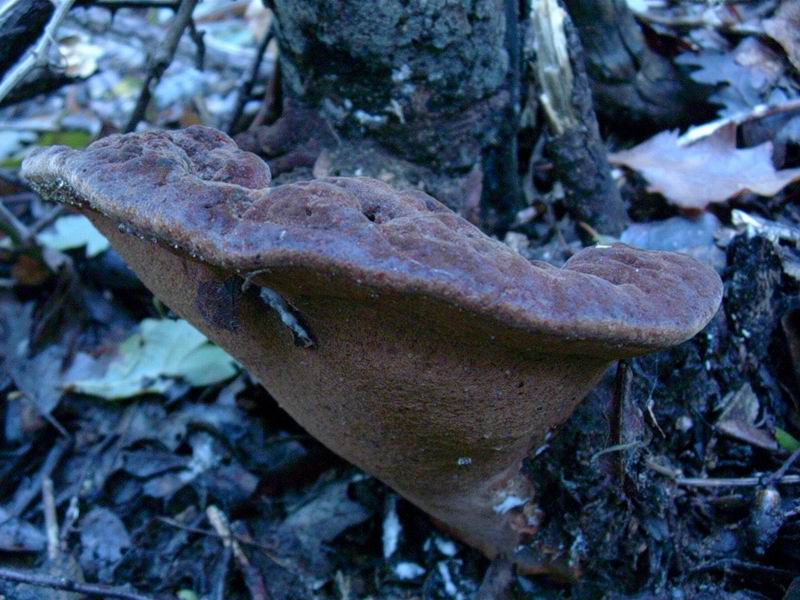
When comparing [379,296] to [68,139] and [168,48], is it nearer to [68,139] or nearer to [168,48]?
[168,48]

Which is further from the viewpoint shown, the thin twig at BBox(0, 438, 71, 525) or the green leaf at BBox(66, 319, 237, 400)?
the green leaf at BBox(66, 319, 237, 400)

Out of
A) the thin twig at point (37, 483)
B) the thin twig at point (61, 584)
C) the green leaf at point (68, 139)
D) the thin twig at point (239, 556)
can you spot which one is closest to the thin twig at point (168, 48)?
the thin twig at point (37, 483)

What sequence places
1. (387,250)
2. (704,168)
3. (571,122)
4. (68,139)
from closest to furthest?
(387,250) < (571,122) < (704,168) < (68,139)

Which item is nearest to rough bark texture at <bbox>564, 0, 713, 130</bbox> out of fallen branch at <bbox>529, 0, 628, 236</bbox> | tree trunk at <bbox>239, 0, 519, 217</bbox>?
fallen branch at <bbox>529, 0, 628, 236</bbox>

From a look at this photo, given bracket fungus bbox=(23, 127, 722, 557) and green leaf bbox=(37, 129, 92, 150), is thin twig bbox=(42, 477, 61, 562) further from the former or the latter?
green leaf bbox=(37, 129, 92, 150)

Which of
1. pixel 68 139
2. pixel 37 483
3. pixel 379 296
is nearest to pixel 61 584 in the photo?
pixel 37 483

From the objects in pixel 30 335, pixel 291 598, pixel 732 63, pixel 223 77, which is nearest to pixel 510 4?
pixel 732 63
